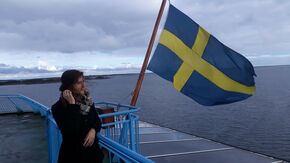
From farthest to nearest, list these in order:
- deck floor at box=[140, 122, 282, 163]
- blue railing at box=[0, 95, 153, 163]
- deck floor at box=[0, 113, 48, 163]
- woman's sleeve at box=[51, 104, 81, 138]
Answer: deck floor at box=[140, 122, 282, 163], deck floor at box=[0, 113, 48, 163], woman's sleeve at box=[51, 104, 81, 138], blue railing at box=[0, 95, 153, 163]

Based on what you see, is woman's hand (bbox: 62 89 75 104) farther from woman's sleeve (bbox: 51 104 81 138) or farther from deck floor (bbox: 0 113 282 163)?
deck floor (bbox: 0 113 282 163)

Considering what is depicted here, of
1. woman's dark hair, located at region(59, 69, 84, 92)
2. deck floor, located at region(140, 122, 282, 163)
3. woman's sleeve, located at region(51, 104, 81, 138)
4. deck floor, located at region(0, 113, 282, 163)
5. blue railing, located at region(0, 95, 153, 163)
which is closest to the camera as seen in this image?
blue railing, located at region(0, 95, 153, 163)

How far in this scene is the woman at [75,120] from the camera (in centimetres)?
363

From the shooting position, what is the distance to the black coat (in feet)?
11.9

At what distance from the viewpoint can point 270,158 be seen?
411 inches

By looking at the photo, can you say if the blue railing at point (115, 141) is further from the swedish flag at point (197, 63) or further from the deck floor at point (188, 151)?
the deck floor at point (188, 151)

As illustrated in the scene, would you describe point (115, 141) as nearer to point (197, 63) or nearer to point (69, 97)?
point (69, 97)

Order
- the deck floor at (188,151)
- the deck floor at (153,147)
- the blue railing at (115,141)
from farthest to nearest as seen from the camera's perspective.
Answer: the deck floor at (188,151) < the deck floor at (153,147) < the blue railing at (115,141)

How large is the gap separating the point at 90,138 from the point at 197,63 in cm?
512

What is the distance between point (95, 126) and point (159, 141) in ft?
28.2

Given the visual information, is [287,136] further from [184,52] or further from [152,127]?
[184,52]

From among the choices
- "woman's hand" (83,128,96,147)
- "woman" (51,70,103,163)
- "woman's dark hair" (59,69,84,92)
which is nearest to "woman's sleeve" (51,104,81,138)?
"woman" (51,70,103,163)

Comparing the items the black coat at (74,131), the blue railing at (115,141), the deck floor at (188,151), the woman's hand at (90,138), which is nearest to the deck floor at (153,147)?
the deck floor at (188,151)

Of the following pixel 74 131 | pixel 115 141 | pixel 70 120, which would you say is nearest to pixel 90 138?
pixel 74 131
